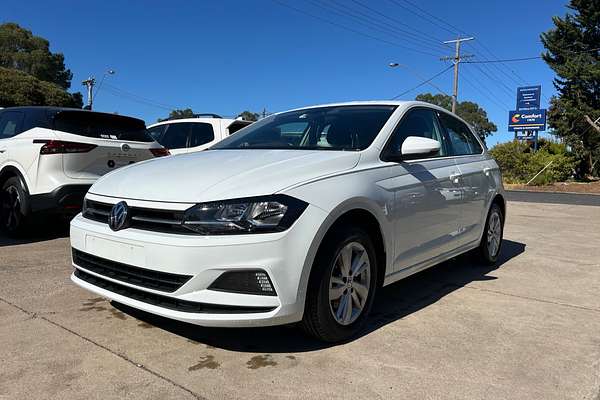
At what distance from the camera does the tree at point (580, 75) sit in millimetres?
32906

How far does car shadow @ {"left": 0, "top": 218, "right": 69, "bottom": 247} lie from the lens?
20.0ft

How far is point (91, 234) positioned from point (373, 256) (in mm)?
1824

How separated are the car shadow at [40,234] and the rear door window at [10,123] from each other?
3.82 ft

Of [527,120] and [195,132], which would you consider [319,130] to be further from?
[527,120]

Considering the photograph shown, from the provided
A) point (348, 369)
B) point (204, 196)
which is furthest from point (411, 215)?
point (204, 196)

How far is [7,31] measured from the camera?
46.7 metres

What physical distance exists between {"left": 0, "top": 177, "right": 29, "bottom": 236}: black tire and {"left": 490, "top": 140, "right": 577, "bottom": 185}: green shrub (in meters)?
25.4

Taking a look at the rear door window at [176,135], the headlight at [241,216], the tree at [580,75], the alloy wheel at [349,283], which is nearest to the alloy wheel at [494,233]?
the alloy wheel at [349,283]

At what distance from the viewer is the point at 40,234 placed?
658 centimetres

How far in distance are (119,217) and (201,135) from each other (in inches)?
241

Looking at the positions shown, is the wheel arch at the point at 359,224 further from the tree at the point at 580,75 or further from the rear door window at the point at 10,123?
the tree at the point at 580,75

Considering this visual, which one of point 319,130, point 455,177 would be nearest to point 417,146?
point 319,130

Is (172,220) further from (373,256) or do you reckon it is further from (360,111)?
(360,111)

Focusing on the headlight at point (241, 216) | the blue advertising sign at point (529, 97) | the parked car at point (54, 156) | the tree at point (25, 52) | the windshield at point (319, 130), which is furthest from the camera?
the tree at point (25, 52)
